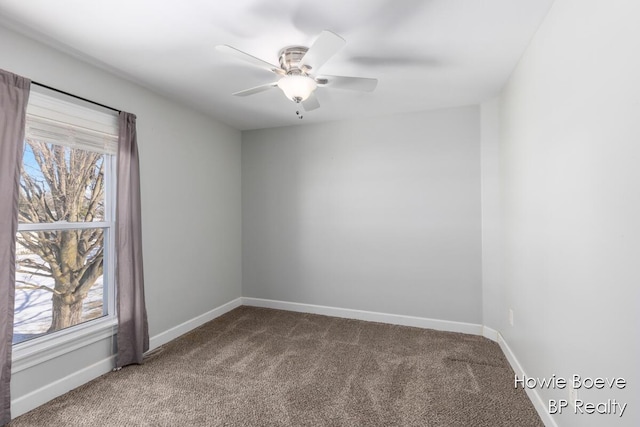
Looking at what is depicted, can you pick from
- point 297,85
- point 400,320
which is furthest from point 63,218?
point 400,320

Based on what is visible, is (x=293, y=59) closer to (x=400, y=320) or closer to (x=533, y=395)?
(x=533, y=395)

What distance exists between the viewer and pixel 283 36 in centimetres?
190

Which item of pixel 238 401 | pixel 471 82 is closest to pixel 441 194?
pixel 471 82

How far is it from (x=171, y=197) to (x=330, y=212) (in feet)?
5.90

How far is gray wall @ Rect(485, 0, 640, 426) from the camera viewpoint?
104 cm

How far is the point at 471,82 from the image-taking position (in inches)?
102

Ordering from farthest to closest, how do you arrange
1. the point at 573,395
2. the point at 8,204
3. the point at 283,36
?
the point at 283,36 < the point at 8,204 < the point at 573,395

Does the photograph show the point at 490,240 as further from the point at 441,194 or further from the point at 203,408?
the point at 203,408

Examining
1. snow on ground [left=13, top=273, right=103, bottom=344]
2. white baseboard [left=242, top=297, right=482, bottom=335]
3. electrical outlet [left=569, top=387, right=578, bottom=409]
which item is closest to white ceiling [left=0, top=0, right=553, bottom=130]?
snow on ground [left=13, top=273, right=103, bottom=344]

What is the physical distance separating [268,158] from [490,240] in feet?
9.26

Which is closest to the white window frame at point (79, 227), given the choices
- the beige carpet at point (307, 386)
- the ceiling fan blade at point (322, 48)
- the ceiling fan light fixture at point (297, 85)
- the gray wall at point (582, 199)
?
the beige carpet at point (307, 386)

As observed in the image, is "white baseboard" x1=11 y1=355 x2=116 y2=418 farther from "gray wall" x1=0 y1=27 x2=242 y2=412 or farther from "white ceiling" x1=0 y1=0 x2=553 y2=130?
"white ceiling" x1=0 y1=0 x2=553 y2=130

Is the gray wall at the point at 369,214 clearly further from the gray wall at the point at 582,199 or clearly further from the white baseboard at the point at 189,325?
the gray wall at the point at 582,199

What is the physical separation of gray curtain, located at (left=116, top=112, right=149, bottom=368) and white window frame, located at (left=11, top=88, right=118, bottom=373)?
0.26 ft
